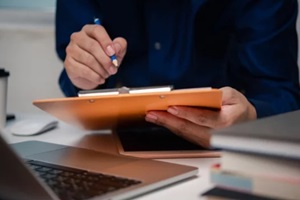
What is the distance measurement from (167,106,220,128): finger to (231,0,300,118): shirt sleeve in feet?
1.28

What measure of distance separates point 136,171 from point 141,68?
667mm

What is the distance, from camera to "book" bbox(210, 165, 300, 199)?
48cm

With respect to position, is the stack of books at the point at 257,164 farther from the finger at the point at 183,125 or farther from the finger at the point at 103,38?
the finger at the point at 103,38

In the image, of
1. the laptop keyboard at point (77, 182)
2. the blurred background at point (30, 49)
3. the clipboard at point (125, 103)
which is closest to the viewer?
the laptop keyboard at point (77, 182)

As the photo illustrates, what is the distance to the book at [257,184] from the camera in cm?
48

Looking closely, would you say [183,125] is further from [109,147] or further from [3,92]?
[3,92]

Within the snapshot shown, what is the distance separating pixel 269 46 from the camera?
1271mm

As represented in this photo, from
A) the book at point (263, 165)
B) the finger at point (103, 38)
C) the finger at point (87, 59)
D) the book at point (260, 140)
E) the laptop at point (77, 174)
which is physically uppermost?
the finger at point (103, 38)

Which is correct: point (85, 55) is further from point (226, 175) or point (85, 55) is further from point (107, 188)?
point (226, 175)

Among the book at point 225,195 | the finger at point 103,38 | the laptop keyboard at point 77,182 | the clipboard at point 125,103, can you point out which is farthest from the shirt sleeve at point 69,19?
the book at point 225,195

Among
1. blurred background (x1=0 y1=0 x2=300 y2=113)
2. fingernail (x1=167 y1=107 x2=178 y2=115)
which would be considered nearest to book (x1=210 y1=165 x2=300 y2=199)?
fingernail (x1=167 y1=107 x2=178 y2=115)

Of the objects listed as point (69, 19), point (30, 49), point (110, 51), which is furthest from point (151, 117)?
point (30, 49)

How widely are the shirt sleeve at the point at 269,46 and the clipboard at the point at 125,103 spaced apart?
409 millimetres

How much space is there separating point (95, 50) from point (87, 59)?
0.10ft
